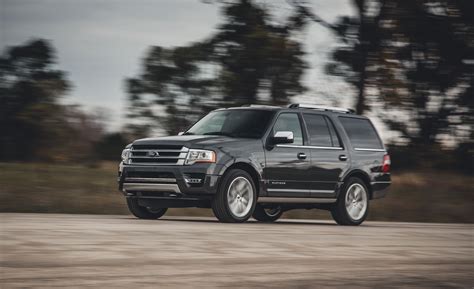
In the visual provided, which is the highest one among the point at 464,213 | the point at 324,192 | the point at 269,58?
the point at 269,58

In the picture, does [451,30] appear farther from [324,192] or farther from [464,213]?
[324,192]

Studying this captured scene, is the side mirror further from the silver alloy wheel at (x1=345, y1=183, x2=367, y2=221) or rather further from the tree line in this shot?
the tree line

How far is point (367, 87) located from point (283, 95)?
2.42 meters

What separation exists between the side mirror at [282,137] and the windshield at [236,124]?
22 cm

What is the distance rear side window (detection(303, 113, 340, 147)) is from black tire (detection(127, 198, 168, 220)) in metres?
2.67

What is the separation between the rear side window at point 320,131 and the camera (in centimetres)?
1681

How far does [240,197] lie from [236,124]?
4.46ft

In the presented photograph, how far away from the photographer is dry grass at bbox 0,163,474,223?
845 inches

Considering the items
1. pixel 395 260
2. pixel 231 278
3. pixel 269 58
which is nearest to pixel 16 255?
pixel 231 278

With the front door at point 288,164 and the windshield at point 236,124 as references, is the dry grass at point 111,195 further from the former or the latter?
the front door at point 288,164

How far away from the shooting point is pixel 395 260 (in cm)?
994

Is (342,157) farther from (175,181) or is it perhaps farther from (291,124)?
(175,181)

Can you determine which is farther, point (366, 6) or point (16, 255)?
point (366, 6)

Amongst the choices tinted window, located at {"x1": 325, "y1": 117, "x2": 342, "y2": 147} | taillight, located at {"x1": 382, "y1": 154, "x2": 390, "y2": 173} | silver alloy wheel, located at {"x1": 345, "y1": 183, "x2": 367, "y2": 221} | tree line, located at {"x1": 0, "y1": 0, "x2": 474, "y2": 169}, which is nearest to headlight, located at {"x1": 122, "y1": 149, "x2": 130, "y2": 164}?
tinted window, located at {"x1": 325, "y1": 117, "x2": 342, "y2": 147}
